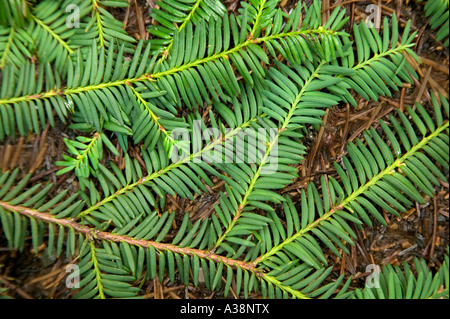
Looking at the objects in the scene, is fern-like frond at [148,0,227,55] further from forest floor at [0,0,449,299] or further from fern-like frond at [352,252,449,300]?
fern-like frond at [352,252,449,300]

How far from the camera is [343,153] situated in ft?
4.10

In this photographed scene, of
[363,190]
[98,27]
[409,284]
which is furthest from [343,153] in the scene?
[98,27]

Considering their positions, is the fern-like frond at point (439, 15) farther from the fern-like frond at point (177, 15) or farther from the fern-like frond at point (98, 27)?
the fern-like frond at point (98, 27)

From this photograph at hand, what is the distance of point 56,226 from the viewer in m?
A: 1.18

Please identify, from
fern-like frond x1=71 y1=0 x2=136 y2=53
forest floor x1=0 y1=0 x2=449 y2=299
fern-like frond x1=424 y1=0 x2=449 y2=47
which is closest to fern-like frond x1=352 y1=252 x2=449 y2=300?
forest floor x1=0 y1=0 x2=449 y2=299

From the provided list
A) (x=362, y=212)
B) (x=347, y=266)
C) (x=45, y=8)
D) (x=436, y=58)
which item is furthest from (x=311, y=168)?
(x=45, y=8)

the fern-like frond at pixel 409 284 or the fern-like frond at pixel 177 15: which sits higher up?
the fern-like frond at pixel 177 15

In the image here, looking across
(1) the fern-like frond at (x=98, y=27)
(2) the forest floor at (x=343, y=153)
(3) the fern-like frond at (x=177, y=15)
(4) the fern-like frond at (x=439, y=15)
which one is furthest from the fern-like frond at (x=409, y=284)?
(1) the fern-like frond at (x=98, y=27)

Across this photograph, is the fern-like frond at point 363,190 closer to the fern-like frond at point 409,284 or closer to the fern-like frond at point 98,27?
the fern-like frond at point 409,284

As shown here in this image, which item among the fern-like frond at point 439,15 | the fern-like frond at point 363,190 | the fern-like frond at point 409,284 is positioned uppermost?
the fern-like frond at point 439,15

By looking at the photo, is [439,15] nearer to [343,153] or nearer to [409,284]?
[343,153]

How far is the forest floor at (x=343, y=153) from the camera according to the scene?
123 centimetres

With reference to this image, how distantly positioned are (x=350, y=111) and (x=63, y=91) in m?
0.92

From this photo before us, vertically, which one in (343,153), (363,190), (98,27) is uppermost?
(98,27)
